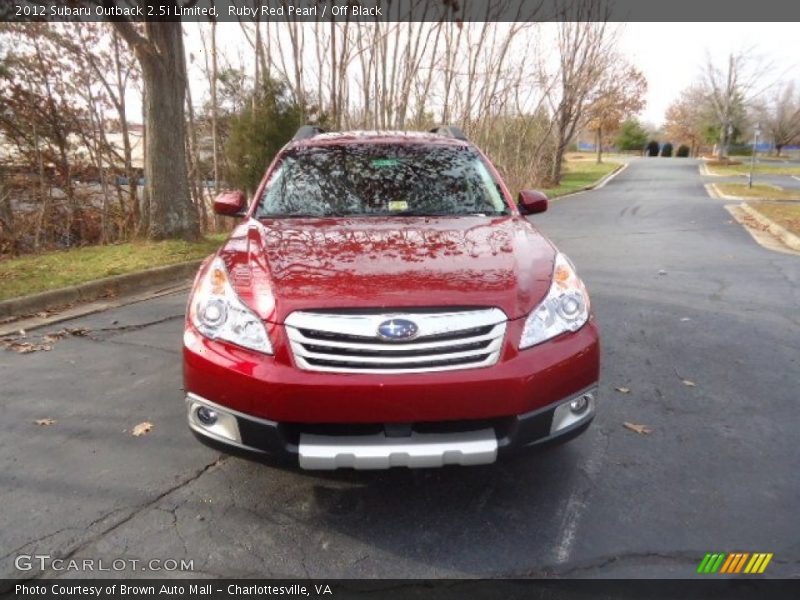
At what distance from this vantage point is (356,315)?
7.61ft

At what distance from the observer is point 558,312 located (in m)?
2.53

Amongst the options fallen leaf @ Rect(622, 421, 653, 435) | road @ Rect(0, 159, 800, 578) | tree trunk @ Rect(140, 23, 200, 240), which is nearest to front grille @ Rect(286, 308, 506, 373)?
road @ Rect(0, 159, 800, 578)

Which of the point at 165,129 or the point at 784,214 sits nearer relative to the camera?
the point at 165,129

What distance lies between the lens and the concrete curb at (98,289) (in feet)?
18.3

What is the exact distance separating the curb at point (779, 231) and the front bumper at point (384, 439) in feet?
30.2

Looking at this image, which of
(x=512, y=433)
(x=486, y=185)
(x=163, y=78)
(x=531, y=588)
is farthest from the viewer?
(x=163, y=78)

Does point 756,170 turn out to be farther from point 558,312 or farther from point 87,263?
point 558,312

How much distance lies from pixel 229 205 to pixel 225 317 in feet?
5.62

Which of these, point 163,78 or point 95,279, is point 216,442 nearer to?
point 95,279

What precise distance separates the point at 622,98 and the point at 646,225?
112 feet

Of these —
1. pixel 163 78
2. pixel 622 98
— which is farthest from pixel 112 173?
pixel 622 98

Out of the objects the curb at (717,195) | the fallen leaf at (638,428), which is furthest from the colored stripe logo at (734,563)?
the curb at (717,195)

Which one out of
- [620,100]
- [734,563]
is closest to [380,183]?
[734,563]

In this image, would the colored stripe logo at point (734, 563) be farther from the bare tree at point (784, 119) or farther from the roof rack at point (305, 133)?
the bare tree at point (784, 119)
